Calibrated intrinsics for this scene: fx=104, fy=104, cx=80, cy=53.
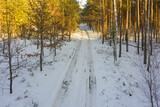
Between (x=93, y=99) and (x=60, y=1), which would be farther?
(x=60, y=1)

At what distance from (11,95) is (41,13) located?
7.03 meters

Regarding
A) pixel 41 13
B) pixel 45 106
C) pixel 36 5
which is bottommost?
pixel 45 106

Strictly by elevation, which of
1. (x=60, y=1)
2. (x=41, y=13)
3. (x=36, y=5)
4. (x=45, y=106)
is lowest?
(x=45, y=106)

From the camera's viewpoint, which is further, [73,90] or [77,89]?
[77,89]

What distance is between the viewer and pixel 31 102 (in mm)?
5871

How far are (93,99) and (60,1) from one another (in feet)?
70.4

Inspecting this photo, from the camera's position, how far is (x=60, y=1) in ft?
72.1

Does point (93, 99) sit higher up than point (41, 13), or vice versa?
point (41, 13)

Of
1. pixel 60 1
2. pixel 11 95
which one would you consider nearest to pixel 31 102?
pixel 11 95

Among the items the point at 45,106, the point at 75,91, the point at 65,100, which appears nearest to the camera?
the point at 45,106

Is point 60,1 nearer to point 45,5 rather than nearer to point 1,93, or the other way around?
point 45,5

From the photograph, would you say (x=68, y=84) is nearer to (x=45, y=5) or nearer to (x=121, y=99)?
(x=121, y=99)

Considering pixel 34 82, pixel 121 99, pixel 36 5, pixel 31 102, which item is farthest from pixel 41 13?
pixel 121 99

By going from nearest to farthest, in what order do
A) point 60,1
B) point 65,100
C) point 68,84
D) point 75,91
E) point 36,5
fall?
point 65,100
point 75,91
point 68,84
point 36,5
point 60,1
